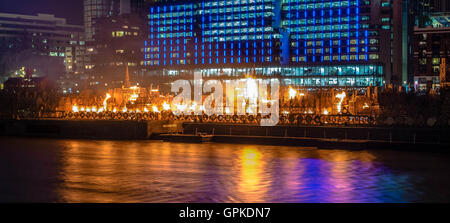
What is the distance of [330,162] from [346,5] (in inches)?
5019

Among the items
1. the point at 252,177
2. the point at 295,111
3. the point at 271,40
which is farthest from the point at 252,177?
the point at 271,40

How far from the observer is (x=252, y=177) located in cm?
1587

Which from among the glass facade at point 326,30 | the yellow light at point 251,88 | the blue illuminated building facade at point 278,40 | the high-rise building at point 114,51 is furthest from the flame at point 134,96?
→ the high-rise building at point 114,51

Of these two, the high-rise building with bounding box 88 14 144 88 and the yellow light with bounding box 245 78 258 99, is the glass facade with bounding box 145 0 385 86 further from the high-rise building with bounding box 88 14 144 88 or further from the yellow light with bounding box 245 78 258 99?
the yellow light with bounding box 245 78 258 99

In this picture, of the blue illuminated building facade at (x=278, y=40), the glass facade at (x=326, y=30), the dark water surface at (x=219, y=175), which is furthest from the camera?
the glass facade at (x=326, y=30)

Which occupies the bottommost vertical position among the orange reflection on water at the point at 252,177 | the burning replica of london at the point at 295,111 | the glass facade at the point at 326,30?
the orange reflection on water at the point at 252,177

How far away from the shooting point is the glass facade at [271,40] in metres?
140

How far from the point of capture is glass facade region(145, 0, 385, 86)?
13975 cm

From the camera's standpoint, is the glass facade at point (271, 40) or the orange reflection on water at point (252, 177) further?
the glass facade at point (271, 40)

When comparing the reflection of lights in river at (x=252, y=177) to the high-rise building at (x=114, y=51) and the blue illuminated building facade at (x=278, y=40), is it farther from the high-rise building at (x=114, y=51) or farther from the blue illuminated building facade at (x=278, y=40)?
the high-rise building at (x=114, y=51)

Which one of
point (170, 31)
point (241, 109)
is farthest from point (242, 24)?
point (241, 109)

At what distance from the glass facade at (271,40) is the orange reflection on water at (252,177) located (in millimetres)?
122756

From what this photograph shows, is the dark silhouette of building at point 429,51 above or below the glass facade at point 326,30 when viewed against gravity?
below
